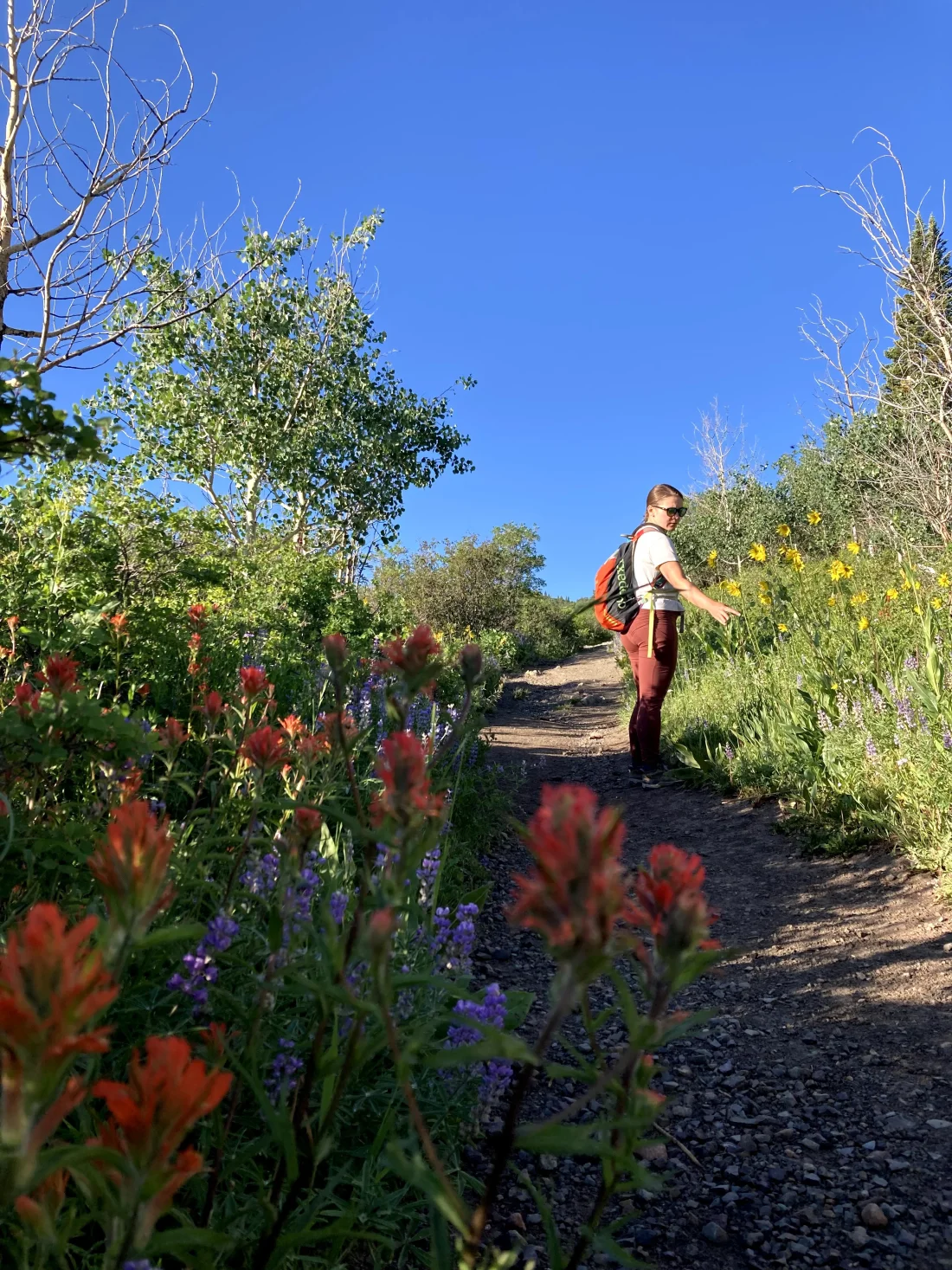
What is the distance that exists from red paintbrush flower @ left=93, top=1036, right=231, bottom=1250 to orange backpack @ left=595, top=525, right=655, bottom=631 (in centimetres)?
591

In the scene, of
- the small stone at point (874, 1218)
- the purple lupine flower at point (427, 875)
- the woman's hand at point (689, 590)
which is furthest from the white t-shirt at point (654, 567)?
the small stone at point (874, 1218)

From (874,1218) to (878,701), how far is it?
11.5 ft

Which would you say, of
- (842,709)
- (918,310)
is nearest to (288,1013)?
(842,709)

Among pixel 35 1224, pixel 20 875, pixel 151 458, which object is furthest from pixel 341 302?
pixel 35 1224

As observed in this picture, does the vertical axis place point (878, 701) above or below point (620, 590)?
below

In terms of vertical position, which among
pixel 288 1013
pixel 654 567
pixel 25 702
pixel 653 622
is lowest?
pixel 288 1013

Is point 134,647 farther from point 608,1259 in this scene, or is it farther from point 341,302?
point 341,302

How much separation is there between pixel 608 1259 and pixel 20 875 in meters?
1.54

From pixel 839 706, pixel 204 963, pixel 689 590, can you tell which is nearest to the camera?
pixel 204 963

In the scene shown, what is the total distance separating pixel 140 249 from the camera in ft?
15.0

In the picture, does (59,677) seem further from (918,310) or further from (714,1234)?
(918,310)

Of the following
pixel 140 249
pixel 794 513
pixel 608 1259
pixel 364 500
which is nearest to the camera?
pixel 608 1259

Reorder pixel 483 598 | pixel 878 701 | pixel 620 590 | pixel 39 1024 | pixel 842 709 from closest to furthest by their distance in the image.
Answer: pixel 39 1024 → pixel 878 701 → pixel 842 709 → pixel 620 590 → pixel 483 598

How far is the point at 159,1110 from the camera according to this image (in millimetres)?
613
